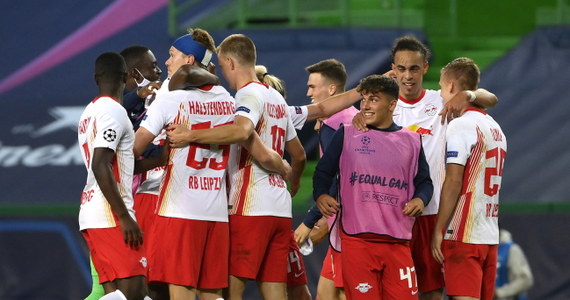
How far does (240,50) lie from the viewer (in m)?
6.76

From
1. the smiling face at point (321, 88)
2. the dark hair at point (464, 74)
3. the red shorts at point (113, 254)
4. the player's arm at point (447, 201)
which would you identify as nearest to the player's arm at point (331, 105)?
the smiling face at point (321, 88)

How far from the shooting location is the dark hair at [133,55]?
749cm

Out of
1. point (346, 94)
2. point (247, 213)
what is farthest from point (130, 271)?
point (346, 94)

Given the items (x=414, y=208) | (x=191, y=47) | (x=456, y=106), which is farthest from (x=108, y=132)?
(x=456, y=106)

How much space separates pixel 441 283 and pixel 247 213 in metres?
1.43

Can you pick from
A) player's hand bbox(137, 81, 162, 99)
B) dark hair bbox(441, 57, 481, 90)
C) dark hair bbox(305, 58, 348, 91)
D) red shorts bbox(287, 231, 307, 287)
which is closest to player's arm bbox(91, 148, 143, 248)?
player's hand bbox(137, 81, 162, 99)

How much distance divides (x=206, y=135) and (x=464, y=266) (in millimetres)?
1898

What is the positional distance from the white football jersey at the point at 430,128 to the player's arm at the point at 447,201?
253 mm

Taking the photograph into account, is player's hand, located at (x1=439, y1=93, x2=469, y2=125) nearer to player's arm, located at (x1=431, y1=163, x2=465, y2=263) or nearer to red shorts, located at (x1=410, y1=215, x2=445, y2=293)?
player's arm, located at (x1=431, y1=163, x2=465, y2=263)

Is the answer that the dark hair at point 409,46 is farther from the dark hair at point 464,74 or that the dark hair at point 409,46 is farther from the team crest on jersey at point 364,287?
the team crest on jersey at point 364,287

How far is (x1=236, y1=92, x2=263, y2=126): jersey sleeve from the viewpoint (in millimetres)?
6520

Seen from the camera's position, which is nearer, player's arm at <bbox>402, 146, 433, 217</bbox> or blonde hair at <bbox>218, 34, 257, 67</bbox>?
player's arm at <bbox>402, 146, 433, 217</bbox>

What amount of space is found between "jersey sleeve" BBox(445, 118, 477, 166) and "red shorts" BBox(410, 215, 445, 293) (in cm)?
47

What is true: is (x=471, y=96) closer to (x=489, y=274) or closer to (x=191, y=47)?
(x=489, y=274)
